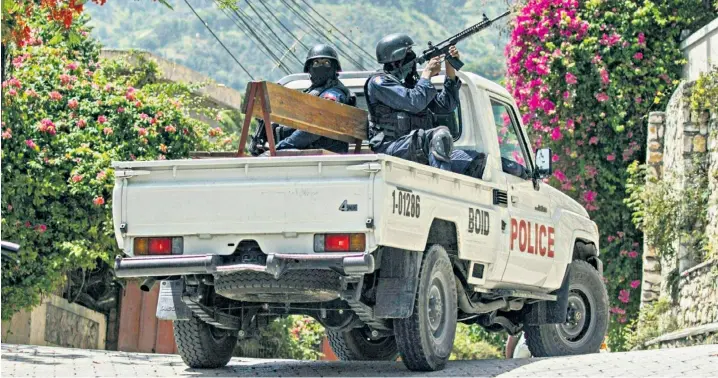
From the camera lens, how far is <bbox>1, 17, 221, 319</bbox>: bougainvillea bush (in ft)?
62.9

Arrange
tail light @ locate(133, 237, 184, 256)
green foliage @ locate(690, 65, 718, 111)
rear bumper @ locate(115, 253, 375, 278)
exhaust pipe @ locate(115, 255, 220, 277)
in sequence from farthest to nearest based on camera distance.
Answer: green foliage @ locate(690, 65, 718, 111)
tail light @ locate(133, 237, 184, 256)
exhaust pipe @ locate(115, 255, 220, 277)
rear bumper @ locate(115, 253, 375, 278)

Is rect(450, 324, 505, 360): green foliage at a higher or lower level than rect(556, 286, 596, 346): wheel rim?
lower

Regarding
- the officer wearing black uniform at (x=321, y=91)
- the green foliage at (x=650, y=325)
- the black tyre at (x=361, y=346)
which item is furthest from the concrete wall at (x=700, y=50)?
Result: the officer wearing black uniform at (x=321, y=91)

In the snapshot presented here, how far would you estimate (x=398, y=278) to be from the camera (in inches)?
438

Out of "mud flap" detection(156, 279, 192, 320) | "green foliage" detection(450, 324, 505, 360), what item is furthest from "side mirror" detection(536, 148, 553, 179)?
"green foliage" detection(450, 324, 505, 360)

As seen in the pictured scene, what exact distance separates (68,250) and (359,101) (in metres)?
7.16

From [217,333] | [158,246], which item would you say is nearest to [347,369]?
[217,333]

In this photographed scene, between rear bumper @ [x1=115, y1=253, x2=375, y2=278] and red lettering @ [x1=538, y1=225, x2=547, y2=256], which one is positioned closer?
rear bumper @ [x1=115, y1=253, x2=375, y2=278]

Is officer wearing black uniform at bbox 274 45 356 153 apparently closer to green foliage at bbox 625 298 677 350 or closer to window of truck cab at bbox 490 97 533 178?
window of truck cab at bbox 490 97 533 178

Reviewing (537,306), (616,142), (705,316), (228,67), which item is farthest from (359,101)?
(228,67)

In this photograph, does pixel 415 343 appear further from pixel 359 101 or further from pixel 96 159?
pixel 96 159

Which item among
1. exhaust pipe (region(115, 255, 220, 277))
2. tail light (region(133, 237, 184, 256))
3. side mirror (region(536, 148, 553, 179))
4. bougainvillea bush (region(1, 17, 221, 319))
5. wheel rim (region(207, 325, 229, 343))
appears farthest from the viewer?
bougainvillea bush (region(1, 17, 221, 319))

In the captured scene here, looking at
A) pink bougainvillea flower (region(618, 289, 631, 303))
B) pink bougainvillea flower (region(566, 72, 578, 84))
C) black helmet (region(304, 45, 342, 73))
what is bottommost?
pink bougainvillea flower (region(618, 289, 631, 303))

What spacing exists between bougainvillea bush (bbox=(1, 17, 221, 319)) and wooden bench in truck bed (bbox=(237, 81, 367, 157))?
298 inches
